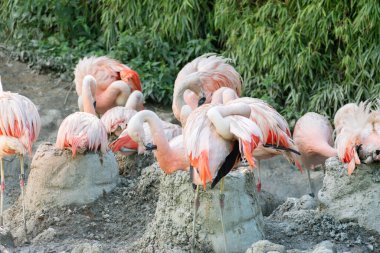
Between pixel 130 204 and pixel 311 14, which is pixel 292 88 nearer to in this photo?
pixel 311 14

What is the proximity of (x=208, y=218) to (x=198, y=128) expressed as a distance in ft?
2.02

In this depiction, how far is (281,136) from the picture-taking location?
6836 mm

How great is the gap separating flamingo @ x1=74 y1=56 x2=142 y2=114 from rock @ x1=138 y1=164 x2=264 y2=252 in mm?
3213

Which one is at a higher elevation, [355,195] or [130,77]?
[355,195]

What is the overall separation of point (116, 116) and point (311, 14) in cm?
256

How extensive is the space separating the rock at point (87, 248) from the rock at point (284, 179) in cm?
334

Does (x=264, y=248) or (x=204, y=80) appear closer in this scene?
(x=264, y=248)

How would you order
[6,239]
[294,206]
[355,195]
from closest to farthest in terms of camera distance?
1. [6,239]
2. [355,195]
3. [294,206]

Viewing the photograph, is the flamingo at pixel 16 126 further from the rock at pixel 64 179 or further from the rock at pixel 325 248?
the rock at pixel 325 248

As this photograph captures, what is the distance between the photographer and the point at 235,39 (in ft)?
34.2

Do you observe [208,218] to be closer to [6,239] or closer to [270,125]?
[270,125]

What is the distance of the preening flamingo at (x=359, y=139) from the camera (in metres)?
6.47

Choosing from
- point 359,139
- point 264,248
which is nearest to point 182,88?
point 359,139

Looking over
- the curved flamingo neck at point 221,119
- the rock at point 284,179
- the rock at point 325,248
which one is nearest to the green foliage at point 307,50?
the rock at point 284,179
